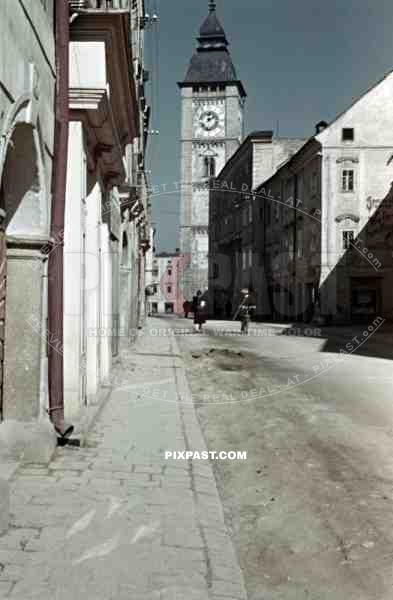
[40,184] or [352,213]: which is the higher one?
[352,213]

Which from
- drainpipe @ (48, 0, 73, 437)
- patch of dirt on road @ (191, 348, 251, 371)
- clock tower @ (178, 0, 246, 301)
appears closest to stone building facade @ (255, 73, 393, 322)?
patch of dirt on road @ (191, 348, 251, 371)

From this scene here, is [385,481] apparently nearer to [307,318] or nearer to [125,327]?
[125,327]

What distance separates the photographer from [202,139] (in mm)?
76750

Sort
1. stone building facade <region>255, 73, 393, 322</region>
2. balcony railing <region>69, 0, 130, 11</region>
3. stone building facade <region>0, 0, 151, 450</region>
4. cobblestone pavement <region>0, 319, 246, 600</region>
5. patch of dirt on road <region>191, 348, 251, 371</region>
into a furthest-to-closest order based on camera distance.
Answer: stone building facade <region>255, 73, 393, 322</region> < patch of dirt on road <region>191, 348, 251, 371</region> < balcony railing <region>69, 0, 130, 11</region> < stone building facade <region>0, 0, 151, 450</region> < cobblestone pavement <region>0, 319, 246, 600</region>

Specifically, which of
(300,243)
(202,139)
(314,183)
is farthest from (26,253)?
(202,139)

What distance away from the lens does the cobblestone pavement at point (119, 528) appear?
3314 mm

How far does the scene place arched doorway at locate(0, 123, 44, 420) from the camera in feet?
18.6

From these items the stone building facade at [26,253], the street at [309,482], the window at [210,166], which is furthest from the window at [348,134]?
the window at [210,166]

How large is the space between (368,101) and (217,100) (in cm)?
4550

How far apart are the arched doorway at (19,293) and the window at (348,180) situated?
1226 inches

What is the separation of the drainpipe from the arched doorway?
1.12ft

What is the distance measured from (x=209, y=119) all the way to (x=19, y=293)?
75650 millimetres

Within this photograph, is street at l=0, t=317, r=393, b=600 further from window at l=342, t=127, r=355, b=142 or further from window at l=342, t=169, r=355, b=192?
window at l=342, t=127, r=355, b=142

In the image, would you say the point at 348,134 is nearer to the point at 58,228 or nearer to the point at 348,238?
the point at 348,238
